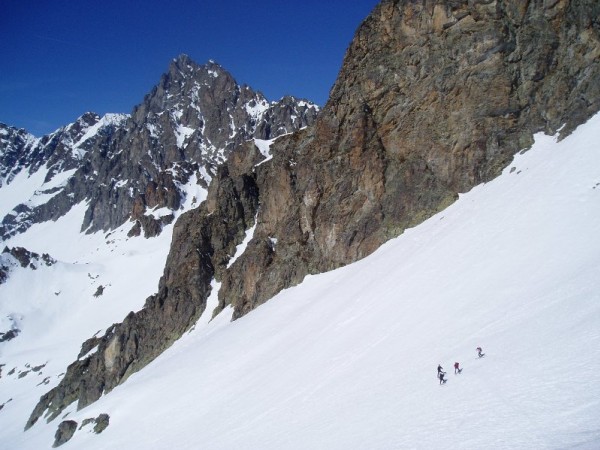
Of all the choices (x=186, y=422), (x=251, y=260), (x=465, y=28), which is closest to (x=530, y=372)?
(x=186, y=422)

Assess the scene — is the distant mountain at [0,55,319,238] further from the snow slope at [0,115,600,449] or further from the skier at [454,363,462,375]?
the skier at [454,363,462,375]

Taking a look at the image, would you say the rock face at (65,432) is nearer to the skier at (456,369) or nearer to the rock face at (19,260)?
the skier at (456,369)

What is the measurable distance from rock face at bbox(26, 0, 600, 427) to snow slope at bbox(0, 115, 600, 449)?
3.04m

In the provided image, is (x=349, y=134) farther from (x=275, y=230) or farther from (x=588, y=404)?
(x=588, y=404)

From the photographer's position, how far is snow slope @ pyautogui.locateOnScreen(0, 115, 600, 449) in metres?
15.9

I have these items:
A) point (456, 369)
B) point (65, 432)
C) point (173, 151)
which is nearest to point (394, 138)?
point (456, 369)

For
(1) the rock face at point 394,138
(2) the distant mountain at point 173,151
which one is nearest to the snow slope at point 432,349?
(1) the rock face at point 394,138

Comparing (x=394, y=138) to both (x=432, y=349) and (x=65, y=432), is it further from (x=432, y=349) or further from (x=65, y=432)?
(x=65, y=432)

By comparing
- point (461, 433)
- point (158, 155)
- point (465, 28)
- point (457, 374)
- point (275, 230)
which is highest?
point (158, 155)

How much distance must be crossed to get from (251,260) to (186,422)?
2641 cm

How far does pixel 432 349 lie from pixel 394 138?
28525mm

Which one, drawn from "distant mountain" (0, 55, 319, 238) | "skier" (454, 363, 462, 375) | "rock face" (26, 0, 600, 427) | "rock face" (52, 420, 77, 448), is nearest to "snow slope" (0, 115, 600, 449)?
"skier" (454, 363, 462, 375)

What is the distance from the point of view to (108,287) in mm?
102938

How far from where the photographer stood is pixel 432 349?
2333cm
